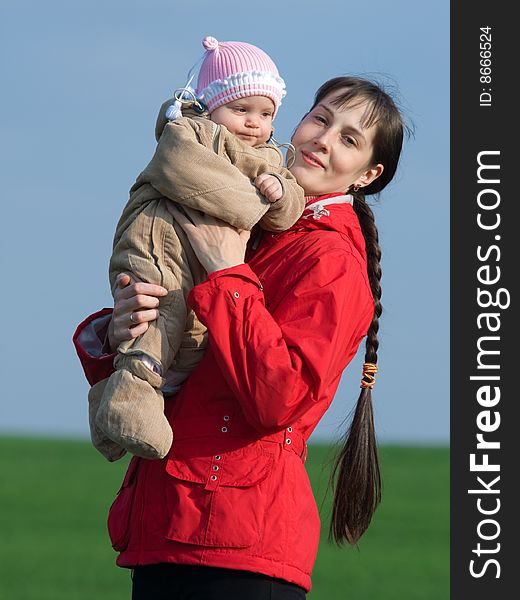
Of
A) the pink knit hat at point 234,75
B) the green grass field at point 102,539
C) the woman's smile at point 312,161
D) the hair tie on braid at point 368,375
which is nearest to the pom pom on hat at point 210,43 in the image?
the pink knit hat at point 234,75

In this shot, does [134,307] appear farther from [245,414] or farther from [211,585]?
[211,585]

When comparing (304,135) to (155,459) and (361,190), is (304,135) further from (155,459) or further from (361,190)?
(155,459)

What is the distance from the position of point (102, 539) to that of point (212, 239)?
16.6 metres

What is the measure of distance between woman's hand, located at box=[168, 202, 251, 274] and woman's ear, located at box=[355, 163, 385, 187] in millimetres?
582

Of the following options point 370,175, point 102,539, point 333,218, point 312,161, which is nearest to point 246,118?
point 312,161

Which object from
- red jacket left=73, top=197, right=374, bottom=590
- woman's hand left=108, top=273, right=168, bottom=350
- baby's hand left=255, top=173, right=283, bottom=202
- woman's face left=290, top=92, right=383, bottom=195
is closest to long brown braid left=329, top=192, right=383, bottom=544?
woman's face left=290, top=92, right=383, bottom=195

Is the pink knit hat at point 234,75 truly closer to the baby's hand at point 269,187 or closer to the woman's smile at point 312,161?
the woman's smile at point 312,161

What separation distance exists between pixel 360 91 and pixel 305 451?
1.20 m

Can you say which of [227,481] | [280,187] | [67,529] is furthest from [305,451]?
[67,529]

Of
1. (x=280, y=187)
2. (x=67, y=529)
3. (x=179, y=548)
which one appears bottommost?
(x=179, y=548)

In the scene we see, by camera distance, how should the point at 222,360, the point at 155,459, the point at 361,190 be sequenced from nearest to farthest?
the point at 222,360
the point at 155,459
the point at 361,190

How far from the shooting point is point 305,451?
134 inches

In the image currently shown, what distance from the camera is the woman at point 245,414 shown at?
309 centimetres

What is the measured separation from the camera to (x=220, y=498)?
3.13 m
